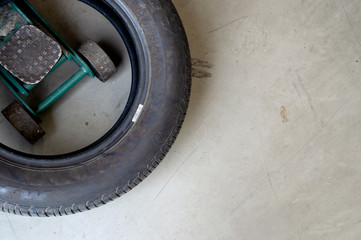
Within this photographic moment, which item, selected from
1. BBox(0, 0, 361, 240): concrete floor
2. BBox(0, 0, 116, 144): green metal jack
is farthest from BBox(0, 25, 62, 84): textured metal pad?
BBox(0, 0, 361, 240): concrete floor

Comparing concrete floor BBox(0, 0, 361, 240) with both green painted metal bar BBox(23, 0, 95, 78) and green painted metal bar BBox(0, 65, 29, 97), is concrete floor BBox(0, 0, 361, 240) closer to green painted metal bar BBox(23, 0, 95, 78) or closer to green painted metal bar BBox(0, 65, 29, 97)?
green painted metal bar BBox(23, 0, 95, 78)

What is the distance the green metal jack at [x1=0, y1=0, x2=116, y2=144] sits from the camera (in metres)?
1.31

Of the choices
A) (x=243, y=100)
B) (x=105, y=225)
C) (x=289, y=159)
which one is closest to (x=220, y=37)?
(x=243, y=100)

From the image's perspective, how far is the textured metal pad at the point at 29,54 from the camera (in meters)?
1.31

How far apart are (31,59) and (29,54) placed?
0.07 ft

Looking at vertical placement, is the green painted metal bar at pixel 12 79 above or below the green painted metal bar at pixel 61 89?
above

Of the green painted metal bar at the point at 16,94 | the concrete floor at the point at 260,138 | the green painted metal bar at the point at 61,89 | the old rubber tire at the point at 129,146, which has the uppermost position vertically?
the green painted metal bar at the point at 16,94

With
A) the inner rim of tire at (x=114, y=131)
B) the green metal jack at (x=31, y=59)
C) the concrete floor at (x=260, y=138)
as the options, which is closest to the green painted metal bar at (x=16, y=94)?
the green metal jack at (x=31, y=59)

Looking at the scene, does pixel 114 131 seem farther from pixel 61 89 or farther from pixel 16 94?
pixel 16 94

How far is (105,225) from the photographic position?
1.57 metres

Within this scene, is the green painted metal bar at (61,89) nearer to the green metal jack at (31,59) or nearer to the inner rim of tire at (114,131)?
the green metal jack at (31,59)

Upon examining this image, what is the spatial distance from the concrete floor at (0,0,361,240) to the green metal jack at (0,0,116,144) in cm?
47

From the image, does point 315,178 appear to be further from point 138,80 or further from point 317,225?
point 138,80

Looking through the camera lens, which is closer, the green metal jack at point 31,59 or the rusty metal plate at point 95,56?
the green metal jack at point 31,59
